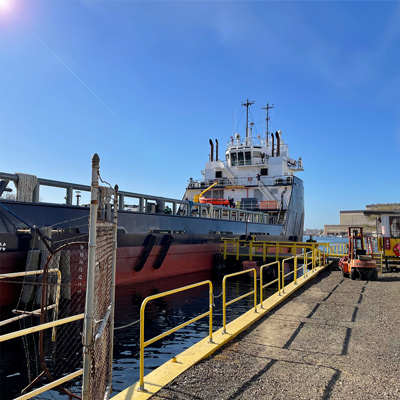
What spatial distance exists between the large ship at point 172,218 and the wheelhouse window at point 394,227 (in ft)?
24.9

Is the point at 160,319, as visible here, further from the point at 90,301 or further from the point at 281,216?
the point at 281,216

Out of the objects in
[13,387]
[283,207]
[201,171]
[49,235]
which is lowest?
[13,387]

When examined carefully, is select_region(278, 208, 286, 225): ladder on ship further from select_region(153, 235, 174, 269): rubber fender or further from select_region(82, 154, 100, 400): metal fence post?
select_region(82, 154, 100, 400): metal fence post

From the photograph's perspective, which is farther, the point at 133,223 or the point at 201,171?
the point at 201,171

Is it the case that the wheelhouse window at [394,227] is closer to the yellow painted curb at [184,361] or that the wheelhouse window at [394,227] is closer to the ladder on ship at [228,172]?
the yellow painted curb at [184,361]

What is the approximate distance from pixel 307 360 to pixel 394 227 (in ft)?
35.5

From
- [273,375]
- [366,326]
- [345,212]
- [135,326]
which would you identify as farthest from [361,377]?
[345,212]

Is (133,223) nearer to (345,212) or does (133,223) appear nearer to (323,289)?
(323,289)

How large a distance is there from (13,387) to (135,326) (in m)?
3.14

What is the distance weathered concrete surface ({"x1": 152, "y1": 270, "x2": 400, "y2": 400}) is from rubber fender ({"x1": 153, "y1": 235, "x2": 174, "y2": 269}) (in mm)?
6622

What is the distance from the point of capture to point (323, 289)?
9.89 meters

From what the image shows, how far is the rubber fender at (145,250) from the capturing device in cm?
1236

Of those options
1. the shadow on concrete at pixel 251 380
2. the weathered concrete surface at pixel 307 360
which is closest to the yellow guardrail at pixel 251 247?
the weathered concrete surface at pixel 307 360

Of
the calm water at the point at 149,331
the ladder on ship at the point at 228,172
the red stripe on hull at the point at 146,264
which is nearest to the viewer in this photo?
the calm water at the point at 149,331
